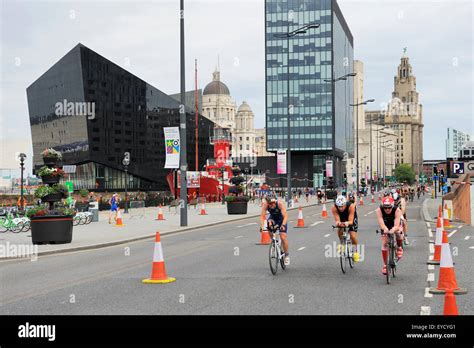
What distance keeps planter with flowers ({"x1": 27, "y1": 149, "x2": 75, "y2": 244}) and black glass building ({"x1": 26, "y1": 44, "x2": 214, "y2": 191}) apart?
171 ft

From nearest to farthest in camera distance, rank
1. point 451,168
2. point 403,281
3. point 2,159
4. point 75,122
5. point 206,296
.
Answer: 1. point 206,296
2. point 403,281
3. point 451,168
4. point 75,122
5. point 2,159

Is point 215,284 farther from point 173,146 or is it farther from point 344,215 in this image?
point 173,146

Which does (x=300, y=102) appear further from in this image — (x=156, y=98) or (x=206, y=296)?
(x=206, y=296)

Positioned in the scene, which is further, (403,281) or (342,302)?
(403,281)

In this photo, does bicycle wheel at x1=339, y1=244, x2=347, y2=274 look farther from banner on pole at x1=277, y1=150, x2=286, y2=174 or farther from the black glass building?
the black glass building

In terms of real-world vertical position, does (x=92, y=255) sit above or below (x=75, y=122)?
below

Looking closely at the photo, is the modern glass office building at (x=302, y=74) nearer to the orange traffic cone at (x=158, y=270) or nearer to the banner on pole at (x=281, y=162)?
the banner on pole at (x=281, y=162)

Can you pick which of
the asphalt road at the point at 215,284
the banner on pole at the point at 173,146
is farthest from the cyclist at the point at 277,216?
the banner on pole at the point at 173,146

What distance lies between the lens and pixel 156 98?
93375mm

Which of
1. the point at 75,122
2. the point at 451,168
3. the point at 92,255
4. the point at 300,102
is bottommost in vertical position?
the point at 92,255

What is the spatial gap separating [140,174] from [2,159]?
34.3 meters

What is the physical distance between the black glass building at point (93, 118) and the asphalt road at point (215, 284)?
57030 millimetres
